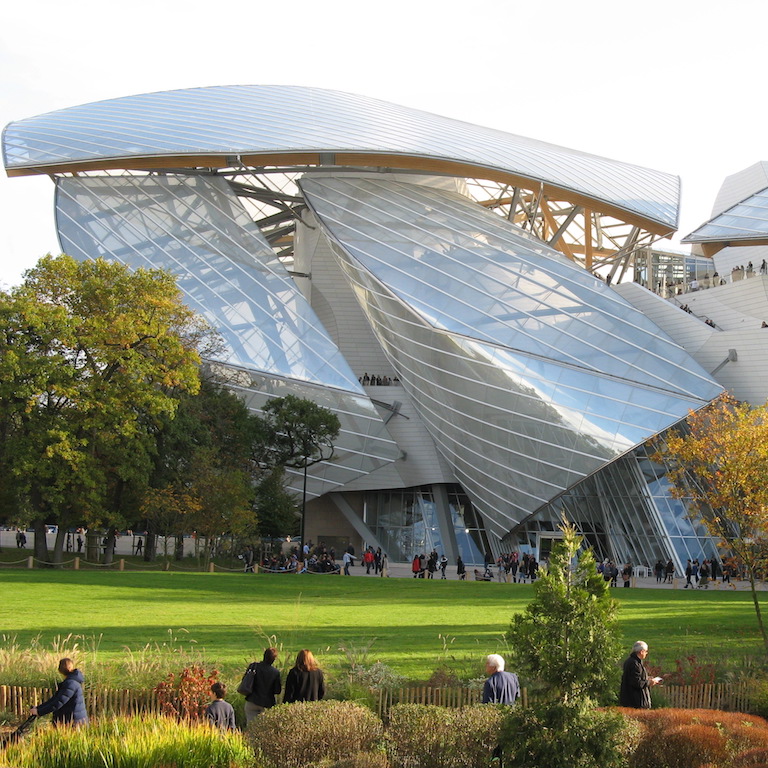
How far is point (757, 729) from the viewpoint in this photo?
1138 cm

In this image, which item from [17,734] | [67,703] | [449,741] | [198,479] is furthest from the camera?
[198,479]

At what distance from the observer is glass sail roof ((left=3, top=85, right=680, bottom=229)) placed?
5162cm

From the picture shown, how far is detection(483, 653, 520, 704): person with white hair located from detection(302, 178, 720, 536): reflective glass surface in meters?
33.1

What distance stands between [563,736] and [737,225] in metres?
42.9

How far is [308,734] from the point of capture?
1028cm

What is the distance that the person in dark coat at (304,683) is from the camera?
11508 mm

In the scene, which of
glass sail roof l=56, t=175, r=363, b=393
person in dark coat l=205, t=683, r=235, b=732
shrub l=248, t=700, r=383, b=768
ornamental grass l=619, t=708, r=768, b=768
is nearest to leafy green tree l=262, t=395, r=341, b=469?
glass sail roof l=56, t=175, r=363, b=393

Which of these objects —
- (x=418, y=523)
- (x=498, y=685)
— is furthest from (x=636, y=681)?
(x=418, y=523)

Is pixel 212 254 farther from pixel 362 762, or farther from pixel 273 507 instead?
pixel 362 762

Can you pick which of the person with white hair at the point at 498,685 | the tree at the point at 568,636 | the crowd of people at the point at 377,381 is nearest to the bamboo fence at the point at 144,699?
the person with white hair at the point at 498,685

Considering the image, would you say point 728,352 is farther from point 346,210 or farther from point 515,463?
point 346,210

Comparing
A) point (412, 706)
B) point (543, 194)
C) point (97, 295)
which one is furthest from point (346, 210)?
point (412, 706)

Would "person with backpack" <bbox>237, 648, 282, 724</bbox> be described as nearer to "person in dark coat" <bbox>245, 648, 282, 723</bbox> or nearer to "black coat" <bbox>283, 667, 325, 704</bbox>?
"person in dark coat" <bbox>245, 648, 282, 723</bbox>

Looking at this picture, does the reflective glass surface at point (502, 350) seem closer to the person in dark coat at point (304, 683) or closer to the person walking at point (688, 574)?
the person walking at point (688, 574)
